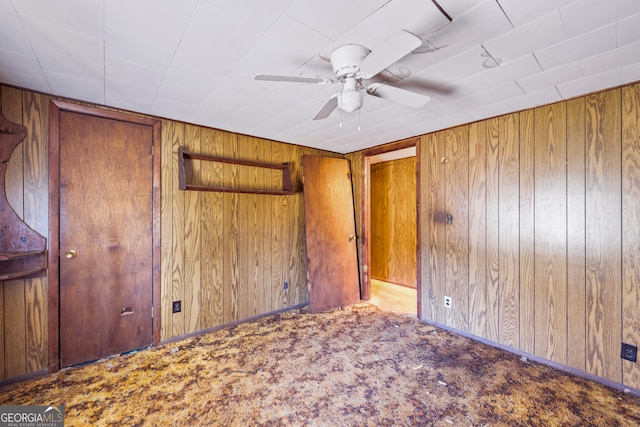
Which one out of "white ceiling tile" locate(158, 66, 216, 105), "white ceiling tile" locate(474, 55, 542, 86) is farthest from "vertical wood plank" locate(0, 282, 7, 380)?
"white ceiling tile" locate(474, 55, 542, 86)

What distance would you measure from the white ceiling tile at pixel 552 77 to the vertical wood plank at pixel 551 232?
463 millimetres

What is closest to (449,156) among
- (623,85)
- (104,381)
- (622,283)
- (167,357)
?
(623,85)

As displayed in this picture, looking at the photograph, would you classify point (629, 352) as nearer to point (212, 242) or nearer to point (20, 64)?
point (212, 242)

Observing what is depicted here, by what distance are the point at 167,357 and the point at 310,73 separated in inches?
104

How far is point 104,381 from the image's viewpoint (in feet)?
6.73

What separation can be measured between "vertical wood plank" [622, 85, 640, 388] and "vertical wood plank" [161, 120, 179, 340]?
377cm

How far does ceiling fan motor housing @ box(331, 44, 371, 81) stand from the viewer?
146cm

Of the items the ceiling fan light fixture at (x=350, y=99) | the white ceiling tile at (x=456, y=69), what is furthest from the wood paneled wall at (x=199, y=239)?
the white ceiling tile at (x=456, y=69)

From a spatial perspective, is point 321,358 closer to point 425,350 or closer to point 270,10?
point 425,350

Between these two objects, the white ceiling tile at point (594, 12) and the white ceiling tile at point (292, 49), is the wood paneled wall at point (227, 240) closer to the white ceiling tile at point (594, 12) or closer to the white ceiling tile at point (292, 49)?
the white ceiling tile at point (292, 49)

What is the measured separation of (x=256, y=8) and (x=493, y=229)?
2686 mm

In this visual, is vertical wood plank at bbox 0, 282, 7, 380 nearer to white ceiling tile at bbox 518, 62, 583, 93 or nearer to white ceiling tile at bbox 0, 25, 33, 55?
white ceiling tile at bbox 0, 25, 33, 55

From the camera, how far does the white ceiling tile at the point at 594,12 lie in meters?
1.20

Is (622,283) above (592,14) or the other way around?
the other way around
